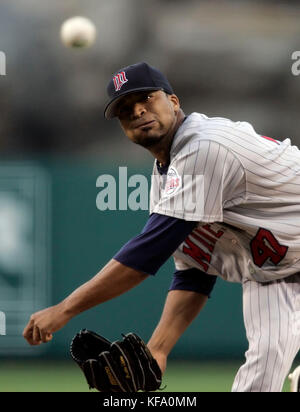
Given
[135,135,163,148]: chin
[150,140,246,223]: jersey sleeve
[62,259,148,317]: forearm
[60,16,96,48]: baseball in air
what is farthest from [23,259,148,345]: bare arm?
[60,16,96,48]: baseball in air

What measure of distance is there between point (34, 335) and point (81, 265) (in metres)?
3.44

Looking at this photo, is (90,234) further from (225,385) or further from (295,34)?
(295,34)

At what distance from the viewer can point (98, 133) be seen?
6625 mm

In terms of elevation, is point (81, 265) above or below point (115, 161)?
below

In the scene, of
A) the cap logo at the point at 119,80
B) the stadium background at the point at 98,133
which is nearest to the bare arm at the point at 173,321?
the cap logo at the point at 119,80

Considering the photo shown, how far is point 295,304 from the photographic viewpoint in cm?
318

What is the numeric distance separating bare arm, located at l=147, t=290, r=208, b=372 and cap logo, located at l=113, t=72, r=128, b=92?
3.06ft

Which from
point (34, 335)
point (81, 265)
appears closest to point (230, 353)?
point (81, 265)

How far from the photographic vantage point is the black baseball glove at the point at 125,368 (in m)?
3.11

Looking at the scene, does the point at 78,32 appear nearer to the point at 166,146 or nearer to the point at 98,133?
the point at 98,133

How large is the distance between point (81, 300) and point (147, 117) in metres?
0.72

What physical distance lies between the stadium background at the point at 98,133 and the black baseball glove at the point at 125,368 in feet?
7.41

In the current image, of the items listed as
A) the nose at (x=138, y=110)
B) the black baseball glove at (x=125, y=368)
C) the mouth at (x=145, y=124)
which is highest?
the nose at (x=138, y=110)

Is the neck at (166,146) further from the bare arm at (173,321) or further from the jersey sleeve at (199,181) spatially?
the bare arm at (173,321)
